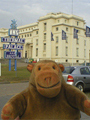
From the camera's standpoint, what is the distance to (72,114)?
2289 mm

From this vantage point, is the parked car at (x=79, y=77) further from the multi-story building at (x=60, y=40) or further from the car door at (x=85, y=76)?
the multi-story building at (x=60, y=40)

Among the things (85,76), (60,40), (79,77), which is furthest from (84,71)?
(60,40)

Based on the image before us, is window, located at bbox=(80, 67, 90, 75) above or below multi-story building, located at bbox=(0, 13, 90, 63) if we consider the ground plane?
below

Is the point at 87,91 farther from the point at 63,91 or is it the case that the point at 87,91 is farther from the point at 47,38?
the point at 47,38

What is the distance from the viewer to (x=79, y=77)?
28.3ft

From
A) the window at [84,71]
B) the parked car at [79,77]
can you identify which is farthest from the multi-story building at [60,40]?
the parked car at [79,77]

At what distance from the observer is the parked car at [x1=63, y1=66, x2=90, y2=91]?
27.5ft

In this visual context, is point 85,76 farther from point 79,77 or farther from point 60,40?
point 60,40

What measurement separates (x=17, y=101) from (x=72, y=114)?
2.65 feet

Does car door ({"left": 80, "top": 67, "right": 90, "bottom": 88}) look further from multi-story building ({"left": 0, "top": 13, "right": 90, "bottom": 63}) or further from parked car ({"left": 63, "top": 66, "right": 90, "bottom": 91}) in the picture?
multi-story building ({"left": 0, "top": 13, "right": 90, "bottom": 63})

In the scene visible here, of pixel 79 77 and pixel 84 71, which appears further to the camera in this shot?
pixel 84 71

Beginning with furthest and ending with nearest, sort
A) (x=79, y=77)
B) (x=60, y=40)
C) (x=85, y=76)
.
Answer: (x=60, y=40)
(x=85, y=76)
(x=79, y=77)

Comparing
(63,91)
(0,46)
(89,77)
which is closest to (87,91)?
(89,77)

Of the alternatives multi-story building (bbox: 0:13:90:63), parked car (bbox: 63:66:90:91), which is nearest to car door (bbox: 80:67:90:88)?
parked car (bbox: 63:66:90:91)
